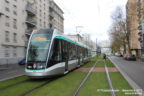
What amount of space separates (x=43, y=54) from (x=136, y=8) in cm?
1969

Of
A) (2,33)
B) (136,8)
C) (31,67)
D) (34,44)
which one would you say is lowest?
(31,67)

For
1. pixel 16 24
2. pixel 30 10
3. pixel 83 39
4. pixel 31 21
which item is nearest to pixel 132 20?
pixel 83 39

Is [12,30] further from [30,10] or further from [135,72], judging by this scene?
[135,72]

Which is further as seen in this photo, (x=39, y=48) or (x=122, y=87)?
(x=39, y=48)

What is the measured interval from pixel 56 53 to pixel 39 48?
1.13m

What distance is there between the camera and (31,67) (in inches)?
345

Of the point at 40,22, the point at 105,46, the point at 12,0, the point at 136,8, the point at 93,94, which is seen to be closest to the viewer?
the point at 93,94

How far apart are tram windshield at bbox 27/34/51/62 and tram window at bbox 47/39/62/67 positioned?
408mm

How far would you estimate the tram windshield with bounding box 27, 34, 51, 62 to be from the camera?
349 inches

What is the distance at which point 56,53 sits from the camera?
31.5ft

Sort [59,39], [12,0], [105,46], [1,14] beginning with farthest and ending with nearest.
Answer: [105,46]
[12,0]
[1,14]
[59,39]

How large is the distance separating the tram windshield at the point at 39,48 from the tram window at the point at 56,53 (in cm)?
41

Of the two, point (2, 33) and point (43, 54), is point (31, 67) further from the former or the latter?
point (2, 33)

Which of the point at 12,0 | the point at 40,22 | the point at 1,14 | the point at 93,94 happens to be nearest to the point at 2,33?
the point at 1,14
